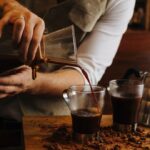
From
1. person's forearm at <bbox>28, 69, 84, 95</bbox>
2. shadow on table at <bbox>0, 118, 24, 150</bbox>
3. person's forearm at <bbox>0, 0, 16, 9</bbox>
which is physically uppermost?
person's forearm at <bbox>0, 0, 16, 9</bbox>

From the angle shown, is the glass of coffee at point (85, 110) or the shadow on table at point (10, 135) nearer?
the glass of coffee at point (85, 110)

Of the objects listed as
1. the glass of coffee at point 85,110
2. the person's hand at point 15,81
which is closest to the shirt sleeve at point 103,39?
the person's hand at point 15,81

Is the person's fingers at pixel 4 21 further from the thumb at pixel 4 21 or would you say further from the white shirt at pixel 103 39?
the white shirt at pixel 103 39

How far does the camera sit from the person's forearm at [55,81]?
4.43 feet

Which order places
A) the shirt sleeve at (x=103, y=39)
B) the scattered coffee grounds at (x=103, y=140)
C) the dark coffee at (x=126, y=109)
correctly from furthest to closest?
the shirt sleeve at (x=103, y=39) < the dark coffee at (x=126, y=109) < the scattered coffee grounds at (x=103, y=140)

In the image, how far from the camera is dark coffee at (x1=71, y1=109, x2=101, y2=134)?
1057mm

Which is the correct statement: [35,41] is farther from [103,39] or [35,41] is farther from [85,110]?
[103,39]

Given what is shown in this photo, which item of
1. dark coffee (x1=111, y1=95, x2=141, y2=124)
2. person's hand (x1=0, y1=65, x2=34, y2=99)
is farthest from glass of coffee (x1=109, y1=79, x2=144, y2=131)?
person's hand (x1=0, y1=65, x2=34, y2=99)

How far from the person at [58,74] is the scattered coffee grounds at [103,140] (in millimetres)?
182

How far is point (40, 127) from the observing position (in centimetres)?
115

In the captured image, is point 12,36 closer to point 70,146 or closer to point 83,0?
point 70,146

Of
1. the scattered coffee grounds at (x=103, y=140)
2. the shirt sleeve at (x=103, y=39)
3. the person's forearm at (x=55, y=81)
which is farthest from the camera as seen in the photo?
the shirt sleeve at (x=103, y=39)

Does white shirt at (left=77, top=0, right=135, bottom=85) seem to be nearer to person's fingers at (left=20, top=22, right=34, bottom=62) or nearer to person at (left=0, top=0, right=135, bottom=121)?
person at (left=0, top=0, right=135, bottom=121)

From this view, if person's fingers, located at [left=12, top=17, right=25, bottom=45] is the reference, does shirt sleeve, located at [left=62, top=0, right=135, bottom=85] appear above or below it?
below
